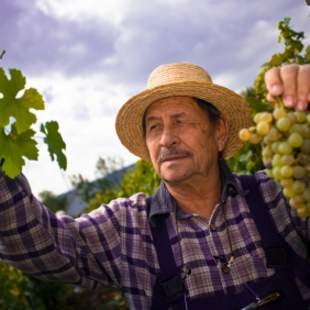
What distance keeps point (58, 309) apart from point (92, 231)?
578 centimetres

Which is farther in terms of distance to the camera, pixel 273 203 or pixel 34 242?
pixel 273 203

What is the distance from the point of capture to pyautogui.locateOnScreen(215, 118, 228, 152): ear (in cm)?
285

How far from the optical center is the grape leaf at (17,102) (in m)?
1.67

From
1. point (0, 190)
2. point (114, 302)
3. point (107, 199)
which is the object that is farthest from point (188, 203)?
point (114, 302)

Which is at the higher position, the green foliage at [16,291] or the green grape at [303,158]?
the green grape at [303,158]

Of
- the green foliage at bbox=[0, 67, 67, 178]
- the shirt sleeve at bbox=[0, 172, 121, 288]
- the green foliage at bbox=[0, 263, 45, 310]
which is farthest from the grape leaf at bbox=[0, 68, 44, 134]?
the green foliage at bbox=[0, 263, 45, 310]

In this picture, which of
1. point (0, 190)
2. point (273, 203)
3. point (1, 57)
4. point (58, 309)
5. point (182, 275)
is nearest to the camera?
point (1, 57)

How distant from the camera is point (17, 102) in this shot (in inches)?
68.8

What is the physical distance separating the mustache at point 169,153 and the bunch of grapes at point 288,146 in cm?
103

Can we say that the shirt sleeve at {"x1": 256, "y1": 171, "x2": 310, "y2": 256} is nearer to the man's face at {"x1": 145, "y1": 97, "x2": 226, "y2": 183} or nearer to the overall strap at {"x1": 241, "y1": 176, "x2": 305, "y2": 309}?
the overall strap at {"x1": 241, "y1": 176, "x2": 305, "y2": 309}

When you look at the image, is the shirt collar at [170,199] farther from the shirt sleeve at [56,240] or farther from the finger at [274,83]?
the finger at [274,83]

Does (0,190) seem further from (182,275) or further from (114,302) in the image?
(114,302)

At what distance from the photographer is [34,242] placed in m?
2.22

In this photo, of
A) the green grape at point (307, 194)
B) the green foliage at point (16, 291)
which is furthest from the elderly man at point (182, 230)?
the green foliage at point (16, 291)
